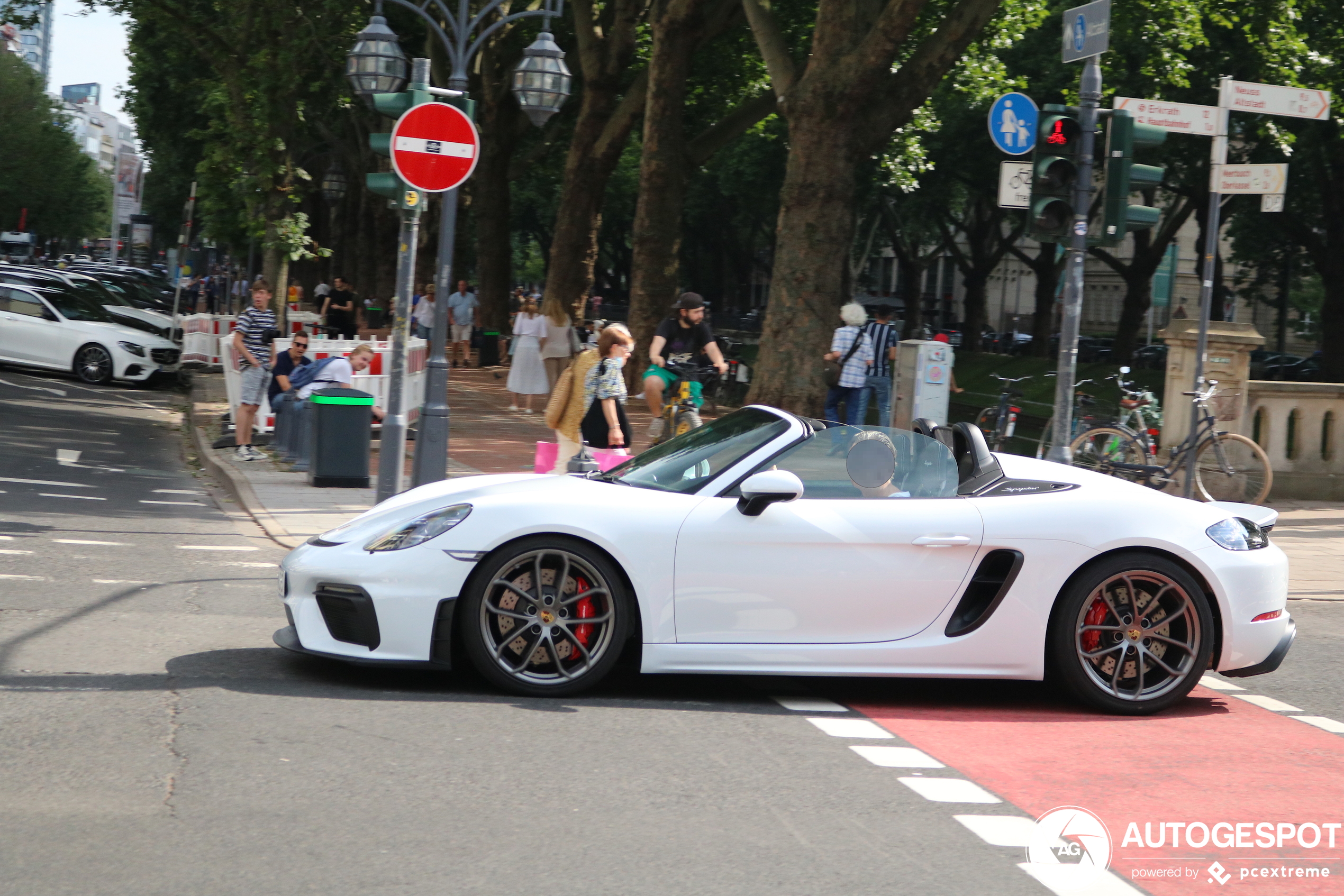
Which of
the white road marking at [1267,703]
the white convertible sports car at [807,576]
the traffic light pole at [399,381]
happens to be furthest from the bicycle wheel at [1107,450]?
the white convertible sports car at [807,576]

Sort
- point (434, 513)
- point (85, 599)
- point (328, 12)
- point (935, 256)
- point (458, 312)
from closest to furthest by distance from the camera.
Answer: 1. point (434, 513)
2. point (85, 599)
3. point (328, 12)
4. point (458, 312)
5. point (935, 256)

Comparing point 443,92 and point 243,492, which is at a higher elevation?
point 443,92

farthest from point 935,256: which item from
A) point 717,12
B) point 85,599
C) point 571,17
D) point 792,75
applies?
point 85,599

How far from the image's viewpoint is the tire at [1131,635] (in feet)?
20.3

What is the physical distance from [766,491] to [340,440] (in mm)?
7997

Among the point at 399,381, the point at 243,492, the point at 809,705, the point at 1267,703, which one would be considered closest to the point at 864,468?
the point at 809,705

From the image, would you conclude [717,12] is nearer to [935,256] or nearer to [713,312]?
[935,256]

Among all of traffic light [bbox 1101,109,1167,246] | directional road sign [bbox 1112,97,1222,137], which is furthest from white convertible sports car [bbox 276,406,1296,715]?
directional road sign [bbox 1112,97,1222,137]

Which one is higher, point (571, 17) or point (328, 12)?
point (571, 17)

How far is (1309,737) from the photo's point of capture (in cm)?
620

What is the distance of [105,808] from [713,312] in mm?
71977

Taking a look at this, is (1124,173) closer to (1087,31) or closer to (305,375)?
(1087,31)

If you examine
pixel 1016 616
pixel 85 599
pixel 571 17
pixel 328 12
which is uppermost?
pixel 571 17

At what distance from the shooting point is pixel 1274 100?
1150cm
